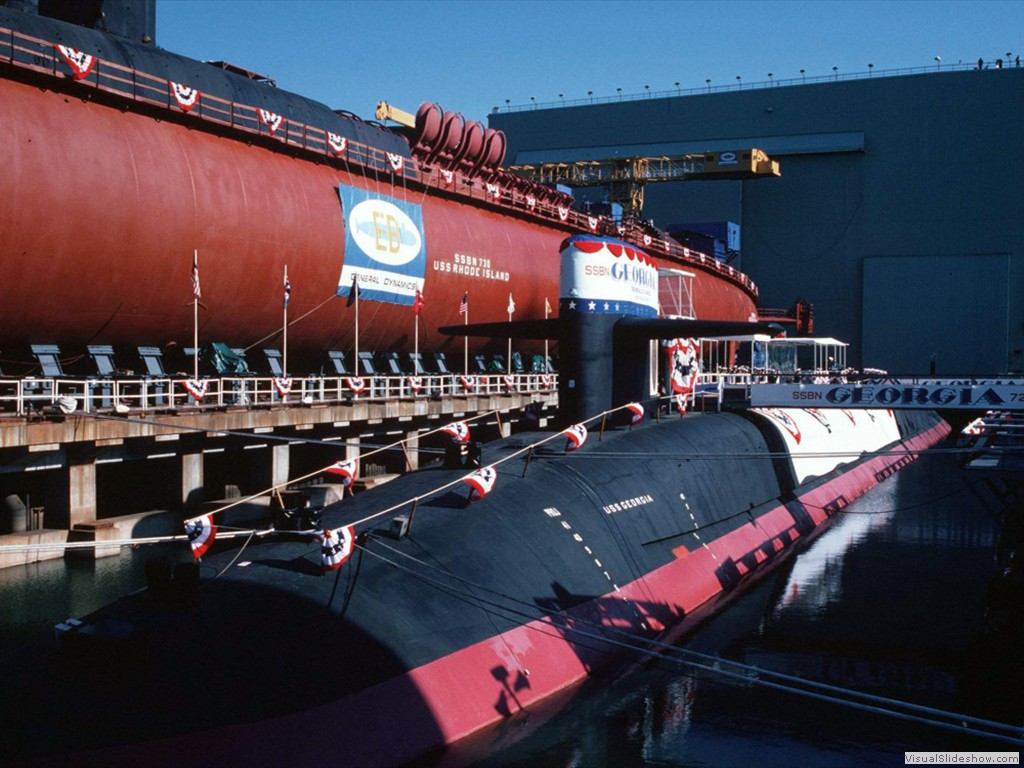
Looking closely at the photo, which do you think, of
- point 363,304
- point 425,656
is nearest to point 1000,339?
point 363,304

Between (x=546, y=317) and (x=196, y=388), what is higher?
(x=546, y=317)

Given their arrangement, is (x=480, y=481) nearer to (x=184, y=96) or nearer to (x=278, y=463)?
(x=278, y=463)

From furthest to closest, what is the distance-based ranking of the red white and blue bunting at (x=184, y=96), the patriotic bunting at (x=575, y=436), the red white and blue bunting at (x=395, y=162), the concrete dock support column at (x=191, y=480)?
the red white and blue bunting at (x=395, y=162)
the red white and blue bunting at (x=184, y=96)
the concrete dock support column at (x=191, y=480)
the patriotic bunting at (x=575, y=436)

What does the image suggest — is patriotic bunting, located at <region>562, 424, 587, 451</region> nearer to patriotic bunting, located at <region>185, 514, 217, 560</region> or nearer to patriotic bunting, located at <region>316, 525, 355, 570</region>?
patriotic bunting, located at <region>316, 525, 355, 570</region>

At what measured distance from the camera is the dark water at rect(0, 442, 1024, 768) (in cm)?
1536

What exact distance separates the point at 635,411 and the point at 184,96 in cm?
2020

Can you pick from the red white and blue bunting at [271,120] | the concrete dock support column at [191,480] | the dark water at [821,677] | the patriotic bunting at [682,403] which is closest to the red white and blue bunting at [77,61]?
the red white and blue bunting at [271,120]

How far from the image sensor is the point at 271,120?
38.7 metres

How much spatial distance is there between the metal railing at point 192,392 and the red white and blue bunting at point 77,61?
9.45 metres

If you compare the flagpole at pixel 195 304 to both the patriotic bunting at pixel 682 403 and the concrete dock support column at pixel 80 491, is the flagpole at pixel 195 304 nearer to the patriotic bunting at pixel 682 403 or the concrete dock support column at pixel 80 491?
the concrete dock support column at pixel 80 491

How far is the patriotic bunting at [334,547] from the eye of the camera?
47.5 ft

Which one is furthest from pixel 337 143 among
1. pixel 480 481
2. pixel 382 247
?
pixel 480 481

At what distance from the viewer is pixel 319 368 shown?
4300 centimetres

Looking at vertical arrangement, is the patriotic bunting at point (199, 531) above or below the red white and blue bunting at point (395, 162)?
below
